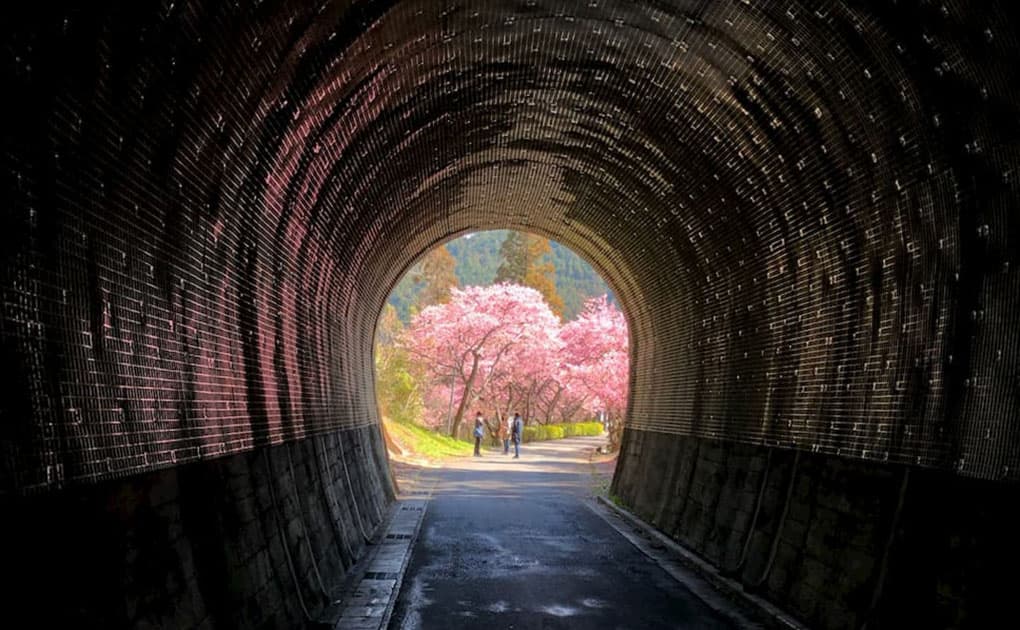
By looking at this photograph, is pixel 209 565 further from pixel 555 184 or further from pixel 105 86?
pixel 555 184

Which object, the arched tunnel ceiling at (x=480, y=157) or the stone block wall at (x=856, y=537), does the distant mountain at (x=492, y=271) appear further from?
the stone block wall at (x=856, y=537)

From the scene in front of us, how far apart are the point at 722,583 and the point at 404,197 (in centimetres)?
742

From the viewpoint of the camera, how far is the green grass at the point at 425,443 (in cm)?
3891

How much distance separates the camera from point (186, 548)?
585 centimetres

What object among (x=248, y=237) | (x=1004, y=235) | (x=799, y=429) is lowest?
(x=799, y=429)

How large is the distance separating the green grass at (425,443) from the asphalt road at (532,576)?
705 inches

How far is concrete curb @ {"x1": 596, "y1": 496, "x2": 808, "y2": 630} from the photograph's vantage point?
9055 millimetres

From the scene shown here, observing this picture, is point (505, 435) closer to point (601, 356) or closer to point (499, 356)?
point (601, 356)

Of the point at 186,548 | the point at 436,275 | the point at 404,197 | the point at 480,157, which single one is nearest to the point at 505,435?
the point at 480,157

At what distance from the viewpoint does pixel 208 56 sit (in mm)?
5902

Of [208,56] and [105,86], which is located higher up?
[208,56]

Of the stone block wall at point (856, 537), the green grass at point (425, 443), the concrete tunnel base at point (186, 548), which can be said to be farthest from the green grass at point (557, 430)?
the concrete tunnel base at point (186, 548)

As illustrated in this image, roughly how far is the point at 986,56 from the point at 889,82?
134 centimetres

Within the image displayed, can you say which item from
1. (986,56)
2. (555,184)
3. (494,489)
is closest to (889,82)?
(986,56)
